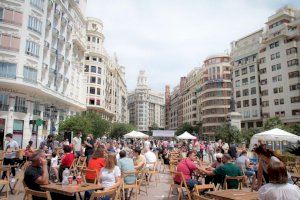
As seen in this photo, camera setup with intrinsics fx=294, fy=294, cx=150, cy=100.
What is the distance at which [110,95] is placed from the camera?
85.6m

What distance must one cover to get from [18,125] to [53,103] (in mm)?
8349

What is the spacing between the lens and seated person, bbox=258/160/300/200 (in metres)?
4.27

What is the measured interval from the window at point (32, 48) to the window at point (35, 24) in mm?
1800

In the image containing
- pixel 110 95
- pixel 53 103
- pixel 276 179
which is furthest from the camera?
pixel 110 95

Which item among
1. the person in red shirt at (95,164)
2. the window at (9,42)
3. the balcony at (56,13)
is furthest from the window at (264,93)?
the person in red shirt at (95,164)

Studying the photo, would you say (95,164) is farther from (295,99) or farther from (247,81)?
(247,81)

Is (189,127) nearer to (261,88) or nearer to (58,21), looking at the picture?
(261,88)

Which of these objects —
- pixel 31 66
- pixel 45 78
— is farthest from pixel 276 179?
pixel 45 78

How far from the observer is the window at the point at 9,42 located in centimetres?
3366

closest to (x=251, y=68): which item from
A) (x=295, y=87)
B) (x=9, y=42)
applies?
(x=295, y=87)

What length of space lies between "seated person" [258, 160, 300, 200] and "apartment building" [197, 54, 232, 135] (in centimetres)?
8962

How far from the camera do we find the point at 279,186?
4.34 meters

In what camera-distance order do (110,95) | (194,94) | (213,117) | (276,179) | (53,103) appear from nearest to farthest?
(276,179) < (53,103) < (110,95) < (213,117) < (194,94)

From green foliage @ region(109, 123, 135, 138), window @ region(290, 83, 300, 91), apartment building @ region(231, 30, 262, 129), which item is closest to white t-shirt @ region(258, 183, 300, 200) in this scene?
window @ region(290, 83, 300, 91)
